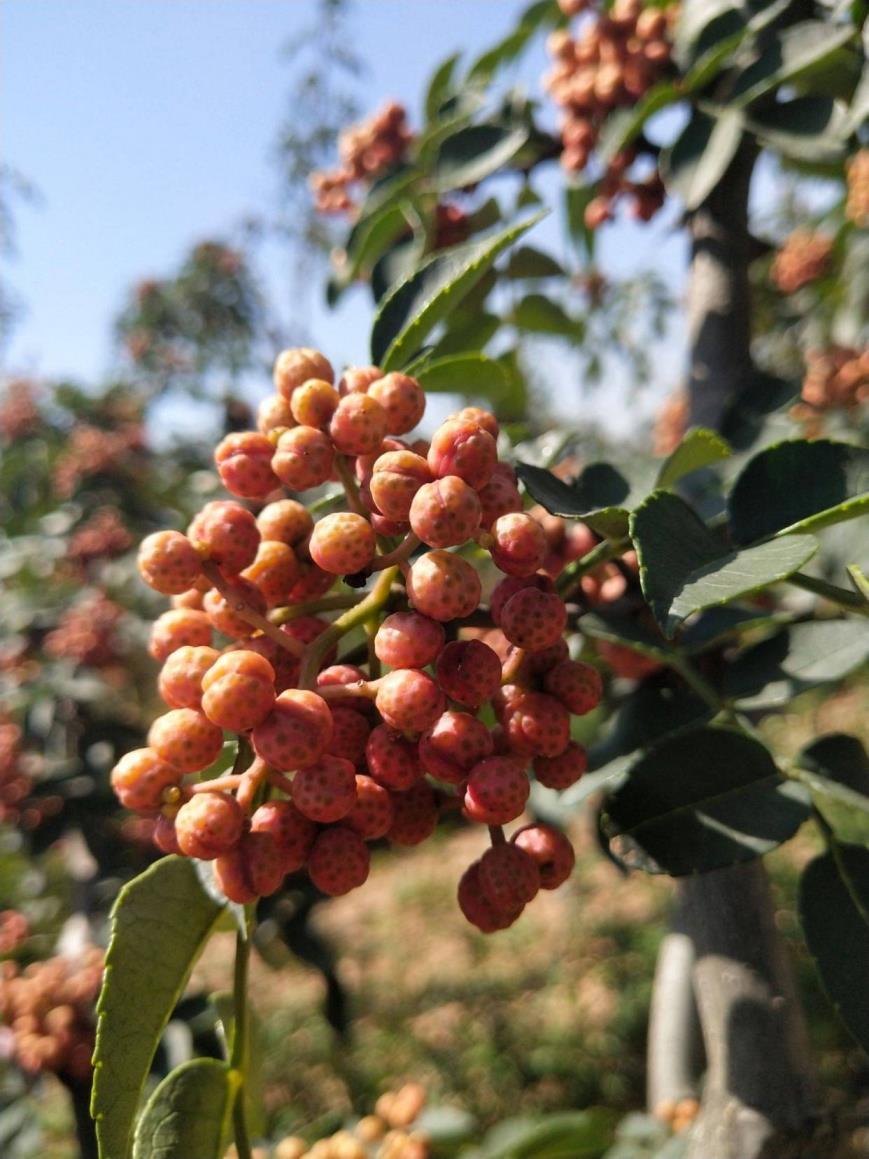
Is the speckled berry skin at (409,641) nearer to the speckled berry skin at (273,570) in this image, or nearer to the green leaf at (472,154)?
the speckled berry skin at (273,570)

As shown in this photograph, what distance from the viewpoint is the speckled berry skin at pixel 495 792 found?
621mm

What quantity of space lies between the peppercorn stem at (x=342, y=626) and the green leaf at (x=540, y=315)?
852 mm

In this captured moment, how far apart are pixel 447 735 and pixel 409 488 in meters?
0.17

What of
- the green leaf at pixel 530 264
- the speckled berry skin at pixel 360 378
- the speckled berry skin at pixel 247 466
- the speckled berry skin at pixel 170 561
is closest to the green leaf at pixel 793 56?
the green leaf at pixel 530 264

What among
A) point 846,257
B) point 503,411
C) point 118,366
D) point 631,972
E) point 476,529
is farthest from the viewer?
point 118,366

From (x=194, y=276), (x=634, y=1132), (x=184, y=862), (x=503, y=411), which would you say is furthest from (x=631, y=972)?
(x=194, y=276)

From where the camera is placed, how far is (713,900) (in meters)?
0.89

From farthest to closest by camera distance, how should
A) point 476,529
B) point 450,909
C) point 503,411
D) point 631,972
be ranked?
point 450,909
point 631,972
point 503,411
point 476,529

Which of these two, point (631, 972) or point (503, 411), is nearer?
point (503, 411)

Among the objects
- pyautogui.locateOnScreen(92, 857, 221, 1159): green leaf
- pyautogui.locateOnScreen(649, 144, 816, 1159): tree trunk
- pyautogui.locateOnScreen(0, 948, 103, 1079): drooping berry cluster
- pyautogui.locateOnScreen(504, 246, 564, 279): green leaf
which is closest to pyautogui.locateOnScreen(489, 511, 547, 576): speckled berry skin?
pyautogui.locateOnScreen(92, 857, 221, 1159): green leaf

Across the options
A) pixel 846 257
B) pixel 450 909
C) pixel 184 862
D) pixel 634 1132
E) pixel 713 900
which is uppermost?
pixel 846 257

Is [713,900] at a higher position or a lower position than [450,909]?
lower

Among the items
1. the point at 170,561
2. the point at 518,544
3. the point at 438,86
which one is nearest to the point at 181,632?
the point at 170,561

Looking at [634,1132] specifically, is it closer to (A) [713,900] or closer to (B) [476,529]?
(A) [713,900]
